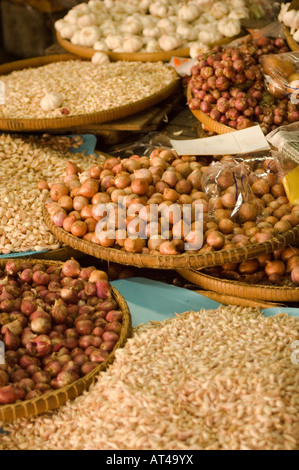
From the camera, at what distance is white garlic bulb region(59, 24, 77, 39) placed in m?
3.90

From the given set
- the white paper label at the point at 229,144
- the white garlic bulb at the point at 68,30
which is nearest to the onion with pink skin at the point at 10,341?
the white paper label at the point at 229,144

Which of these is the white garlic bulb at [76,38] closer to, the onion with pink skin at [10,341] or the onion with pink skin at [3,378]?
the onion with pink skin at [10,341]

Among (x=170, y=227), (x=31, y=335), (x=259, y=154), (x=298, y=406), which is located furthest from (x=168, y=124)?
(x=298, y=406)

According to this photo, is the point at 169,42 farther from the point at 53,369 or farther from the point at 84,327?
the point at 53,369

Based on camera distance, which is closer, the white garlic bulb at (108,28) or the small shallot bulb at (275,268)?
the small shallot bulb at (275,268)

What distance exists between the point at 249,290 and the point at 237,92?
1.34 meters

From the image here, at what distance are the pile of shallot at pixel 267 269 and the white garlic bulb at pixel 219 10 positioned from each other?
267cm

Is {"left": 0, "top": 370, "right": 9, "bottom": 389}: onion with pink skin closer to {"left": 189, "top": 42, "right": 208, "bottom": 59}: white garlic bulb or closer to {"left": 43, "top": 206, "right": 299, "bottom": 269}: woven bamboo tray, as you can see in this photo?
{"left": 43, "top": 206, "right": 299, "bottom": 269}: woven bamboo tray

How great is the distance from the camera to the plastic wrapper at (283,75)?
267 cm

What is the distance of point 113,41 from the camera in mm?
3678

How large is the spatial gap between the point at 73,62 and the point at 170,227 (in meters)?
2.23

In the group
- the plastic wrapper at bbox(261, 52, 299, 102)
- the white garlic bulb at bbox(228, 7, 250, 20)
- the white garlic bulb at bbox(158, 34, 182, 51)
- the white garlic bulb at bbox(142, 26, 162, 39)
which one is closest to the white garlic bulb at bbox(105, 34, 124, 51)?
the white garlic bulb at bbox(142, 26, 162, 39)

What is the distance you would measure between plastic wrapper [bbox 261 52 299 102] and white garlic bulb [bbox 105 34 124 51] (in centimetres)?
129

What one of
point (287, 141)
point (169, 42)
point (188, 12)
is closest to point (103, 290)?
point (287, 141)
